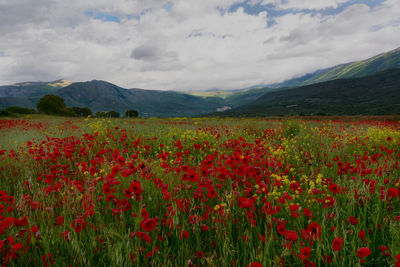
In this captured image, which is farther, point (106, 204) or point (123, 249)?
point (106, 204)

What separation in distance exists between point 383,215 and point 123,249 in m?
2.39

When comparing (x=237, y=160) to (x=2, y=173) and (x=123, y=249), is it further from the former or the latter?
(x=2, y=173)

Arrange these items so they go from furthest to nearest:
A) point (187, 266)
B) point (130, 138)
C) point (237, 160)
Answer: point (130, 138) → point (237, 160) → point (187, 266)

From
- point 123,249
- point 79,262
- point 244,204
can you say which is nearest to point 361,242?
point 244,204

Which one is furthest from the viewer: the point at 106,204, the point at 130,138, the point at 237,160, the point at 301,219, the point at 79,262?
the point at 130,138

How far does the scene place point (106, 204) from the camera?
2271 mm

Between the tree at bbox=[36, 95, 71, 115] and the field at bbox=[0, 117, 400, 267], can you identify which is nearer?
the field at bbox=[0, 117, 400, 267]

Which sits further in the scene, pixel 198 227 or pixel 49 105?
pixel 49 105

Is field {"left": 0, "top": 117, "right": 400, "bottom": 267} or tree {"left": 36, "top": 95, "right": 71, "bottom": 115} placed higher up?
tree {"left": 36, "top": 95, "right": 71, "bottom": 115}

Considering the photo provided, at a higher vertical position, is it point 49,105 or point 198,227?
point 49,105

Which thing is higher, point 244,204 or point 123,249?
point 244,204

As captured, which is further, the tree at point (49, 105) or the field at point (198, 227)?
the tree at point (49, 105)

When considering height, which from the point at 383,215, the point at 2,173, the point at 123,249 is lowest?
the point at 383,215

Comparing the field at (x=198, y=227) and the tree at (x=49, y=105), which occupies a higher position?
the tree at (x=49, y=105)
